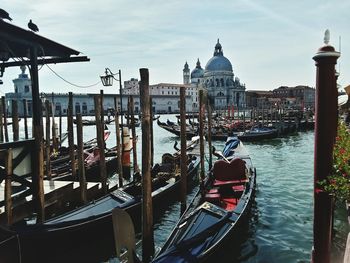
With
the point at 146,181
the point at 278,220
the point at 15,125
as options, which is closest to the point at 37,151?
the point at 146,181

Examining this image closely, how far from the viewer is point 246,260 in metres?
Answer: 5.17

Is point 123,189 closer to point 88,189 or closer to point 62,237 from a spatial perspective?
point 88,189

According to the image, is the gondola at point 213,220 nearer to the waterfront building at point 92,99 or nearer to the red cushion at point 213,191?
the red cushion at point 213,191

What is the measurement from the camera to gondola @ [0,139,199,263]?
4.39 metres

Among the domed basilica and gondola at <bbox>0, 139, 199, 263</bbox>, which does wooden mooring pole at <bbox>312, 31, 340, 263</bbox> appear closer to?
gondola at <bbox>0, 139, 199, 263</bbox>

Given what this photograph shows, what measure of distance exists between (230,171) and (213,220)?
2.44 meters

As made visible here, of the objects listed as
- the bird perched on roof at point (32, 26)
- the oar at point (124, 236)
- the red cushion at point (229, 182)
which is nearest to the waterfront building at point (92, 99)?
the red cushion at point (229, 182)

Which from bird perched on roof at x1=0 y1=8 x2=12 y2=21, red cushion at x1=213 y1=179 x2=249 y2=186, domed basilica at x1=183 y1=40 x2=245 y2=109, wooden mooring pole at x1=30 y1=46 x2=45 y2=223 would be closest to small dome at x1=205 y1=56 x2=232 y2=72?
domed basilica at x1=183 y1=40 x2=245 y2=109

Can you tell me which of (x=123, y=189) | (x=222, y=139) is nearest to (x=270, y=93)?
(x=222, y=139)

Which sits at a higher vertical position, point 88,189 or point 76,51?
point 76,51

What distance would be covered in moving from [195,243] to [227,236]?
0.56 meters

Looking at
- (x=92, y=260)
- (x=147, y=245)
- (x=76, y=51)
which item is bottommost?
(x=92, y=260)

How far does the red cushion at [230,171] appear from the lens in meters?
7.35

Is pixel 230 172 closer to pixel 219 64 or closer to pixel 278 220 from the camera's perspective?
pixel 278 220
